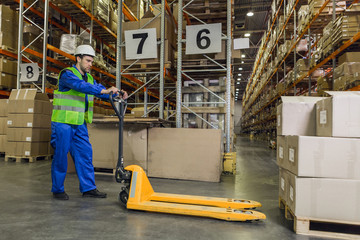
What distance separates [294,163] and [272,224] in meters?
0.65

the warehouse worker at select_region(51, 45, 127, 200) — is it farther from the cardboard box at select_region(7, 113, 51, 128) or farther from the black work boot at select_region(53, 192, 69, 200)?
the cardboard box at select_region(7, 113, 51, 128)

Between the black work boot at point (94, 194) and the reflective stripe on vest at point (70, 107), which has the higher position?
the reflective stripe on vest at point (70, 107)

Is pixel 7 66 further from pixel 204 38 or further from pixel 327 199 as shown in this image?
pixel 327 199

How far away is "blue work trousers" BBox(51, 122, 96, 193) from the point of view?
286cm

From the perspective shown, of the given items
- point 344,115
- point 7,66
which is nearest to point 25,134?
point 7,66

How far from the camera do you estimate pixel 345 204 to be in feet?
6.50

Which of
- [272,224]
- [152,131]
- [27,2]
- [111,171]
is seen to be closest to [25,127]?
[111,171]

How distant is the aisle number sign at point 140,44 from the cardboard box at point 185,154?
1.80 meters

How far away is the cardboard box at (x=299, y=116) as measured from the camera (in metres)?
2.40

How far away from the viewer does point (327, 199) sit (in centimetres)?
202

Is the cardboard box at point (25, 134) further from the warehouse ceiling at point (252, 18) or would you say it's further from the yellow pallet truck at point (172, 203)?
the warehouse ceiling at point (252, 18)

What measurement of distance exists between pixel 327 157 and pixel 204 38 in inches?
139

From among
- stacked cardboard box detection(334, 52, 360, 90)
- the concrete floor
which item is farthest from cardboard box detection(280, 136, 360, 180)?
stacked cardboard box detection(334, 52, 360, 90)

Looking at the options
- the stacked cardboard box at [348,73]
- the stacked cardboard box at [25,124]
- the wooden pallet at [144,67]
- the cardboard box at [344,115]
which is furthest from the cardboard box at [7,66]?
the stacked cardboard box at [348,73]
